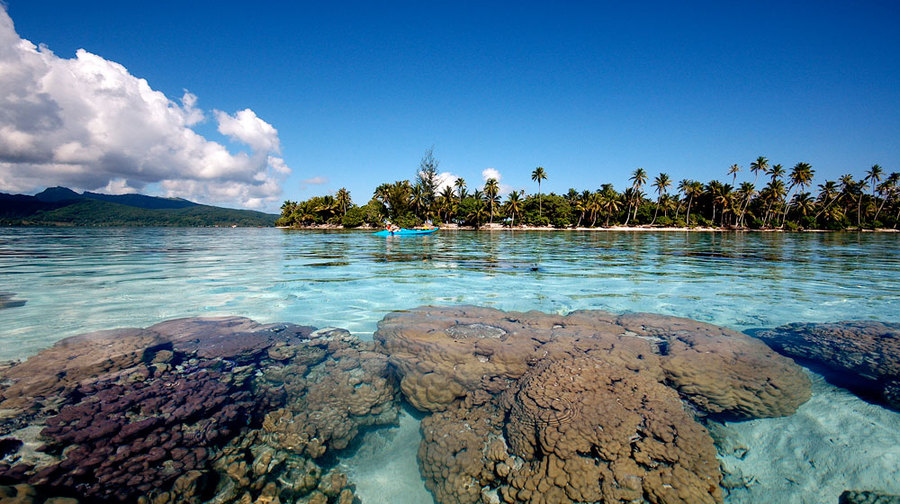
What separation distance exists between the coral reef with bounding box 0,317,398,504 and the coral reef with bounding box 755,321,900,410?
507 centimetres

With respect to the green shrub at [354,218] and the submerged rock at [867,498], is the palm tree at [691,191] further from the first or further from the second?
the submerged rock at [867,498]

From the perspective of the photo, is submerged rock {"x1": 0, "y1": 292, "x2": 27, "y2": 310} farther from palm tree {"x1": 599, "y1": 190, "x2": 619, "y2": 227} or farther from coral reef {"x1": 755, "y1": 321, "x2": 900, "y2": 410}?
palm tree {"x1": 599, "y1": 190, "x2": 619, "y2": 227}

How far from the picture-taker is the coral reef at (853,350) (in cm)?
388

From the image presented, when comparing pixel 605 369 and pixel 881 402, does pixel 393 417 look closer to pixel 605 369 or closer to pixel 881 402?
pixel 605 369

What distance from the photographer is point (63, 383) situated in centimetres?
364

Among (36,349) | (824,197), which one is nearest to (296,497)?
A: (36,349)

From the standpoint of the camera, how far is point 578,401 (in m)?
3.32

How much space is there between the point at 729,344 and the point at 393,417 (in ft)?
14.4

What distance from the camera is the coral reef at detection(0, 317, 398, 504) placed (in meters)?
2.53

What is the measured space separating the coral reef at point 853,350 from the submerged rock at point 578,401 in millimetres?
525

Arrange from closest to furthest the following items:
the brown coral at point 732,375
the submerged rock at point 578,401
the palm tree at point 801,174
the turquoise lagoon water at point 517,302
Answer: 1. the submerged rock at point 578,401
2. the turquoise lagoon water at point 517,302
3. the brown coral at point 732,375
4. the palm tree at point 801,174

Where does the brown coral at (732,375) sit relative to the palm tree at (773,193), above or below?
below

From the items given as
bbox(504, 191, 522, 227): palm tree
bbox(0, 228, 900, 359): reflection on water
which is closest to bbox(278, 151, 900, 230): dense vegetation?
bbox(504, 191, 522, 227): palm tree

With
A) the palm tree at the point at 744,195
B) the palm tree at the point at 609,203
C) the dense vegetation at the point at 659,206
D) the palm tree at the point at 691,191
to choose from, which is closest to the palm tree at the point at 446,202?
the dense vegetation at the point at 659,206
